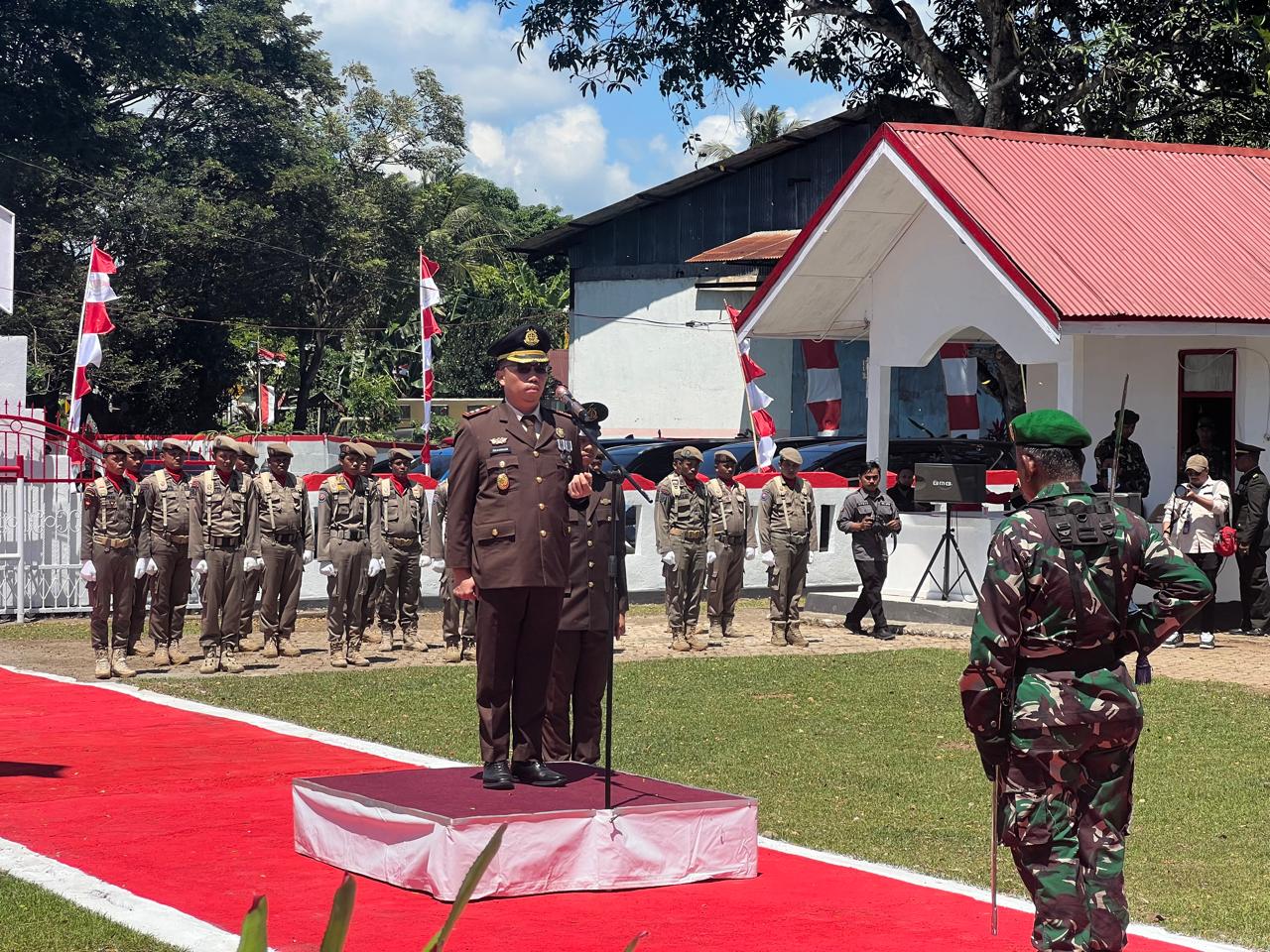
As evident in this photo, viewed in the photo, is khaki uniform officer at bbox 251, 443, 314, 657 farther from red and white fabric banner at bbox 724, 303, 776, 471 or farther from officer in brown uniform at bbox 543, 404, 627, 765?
officer in brown uniform at bbox 543, 404, 627, 765

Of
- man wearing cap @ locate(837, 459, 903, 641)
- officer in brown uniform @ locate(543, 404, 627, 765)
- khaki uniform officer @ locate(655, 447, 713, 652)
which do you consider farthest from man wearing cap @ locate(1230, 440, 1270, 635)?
officer in brown uniform @ locate(543, 404, 627, 765)

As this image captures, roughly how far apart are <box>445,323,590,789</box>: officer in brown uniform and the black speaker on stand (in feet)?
34.9

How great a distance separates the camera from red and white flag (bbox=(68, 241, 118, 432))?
2319cm

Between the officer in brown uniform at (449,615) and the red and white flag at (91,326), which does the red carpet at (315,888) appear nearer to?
the officer in brown uniform at (449,615)

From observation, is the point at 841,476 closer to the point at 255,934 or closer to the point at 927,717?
the point at 927,717

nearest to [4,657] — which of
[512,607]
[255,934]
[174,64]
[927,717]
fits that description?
[927,717]

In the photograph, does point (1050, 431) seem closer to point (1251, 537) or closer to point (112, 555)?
point (112, 555)

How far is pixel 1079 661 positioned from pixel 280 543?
12.1 metres

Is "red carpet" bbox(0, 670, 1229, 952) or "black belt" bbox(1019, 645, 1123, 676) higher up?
"black belt" bbox(1019, 645, 1123, 676)

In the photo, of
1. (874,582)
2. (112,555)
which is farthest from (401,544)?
(874,582)

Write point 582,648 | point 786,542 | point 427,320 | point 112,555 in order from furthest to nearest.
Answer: point 427,320 → point 786,542 → point 112,555 → point 582,648

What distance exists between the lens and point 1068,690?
217 inches

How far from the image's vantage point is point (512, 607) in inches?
301

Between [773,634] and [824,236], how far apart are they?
475cm
